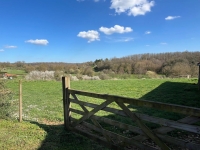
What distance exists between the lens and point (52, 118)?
6.50 meters

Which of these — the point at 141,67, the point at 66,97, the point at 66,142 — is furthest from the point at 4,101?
the point at 141,67

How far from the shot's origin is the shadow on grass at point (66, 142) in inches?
154

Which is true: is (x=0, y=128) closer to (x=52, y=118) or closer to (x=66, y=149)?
Answer: (x=52, y=118)

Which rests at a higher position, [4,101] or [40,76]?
[40,76]

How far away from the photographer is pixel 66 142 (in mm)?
4188

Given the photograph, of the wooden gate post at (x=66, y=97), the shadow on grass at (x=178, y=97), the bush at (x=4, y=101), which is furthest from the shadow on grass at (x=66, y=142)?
the shadow on grass at (x=178, y=97)

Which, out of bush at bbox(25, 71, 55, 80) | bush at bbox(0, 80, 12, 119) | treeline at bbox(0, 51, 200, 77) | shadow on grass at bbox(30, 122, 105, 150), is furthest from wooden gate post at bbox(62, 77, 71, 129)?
treeline at bbox(0, 51, 200, 77)

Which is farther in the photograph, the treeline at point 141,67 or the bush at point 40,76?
the treeline at point 141,67

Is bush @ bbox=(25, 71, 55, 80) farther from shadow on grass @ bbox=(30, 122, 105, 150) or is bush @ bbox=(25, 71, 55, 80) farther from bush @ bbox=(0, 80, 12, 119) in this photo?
shadow on grass @ bbox=(30, 122, 105, 150)

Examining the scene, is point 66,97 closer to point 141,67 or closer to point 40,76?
point 40,76

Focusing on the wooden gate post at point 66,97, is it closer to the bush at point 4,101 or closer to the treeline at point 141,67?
the bush at point 4,101

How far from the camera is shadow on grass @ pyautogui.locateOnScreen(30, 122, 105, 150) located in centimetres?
390

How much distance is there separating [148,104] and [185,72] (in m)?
35.9

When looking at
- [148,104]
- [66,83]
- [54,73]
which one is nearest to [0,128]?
[66,83]
